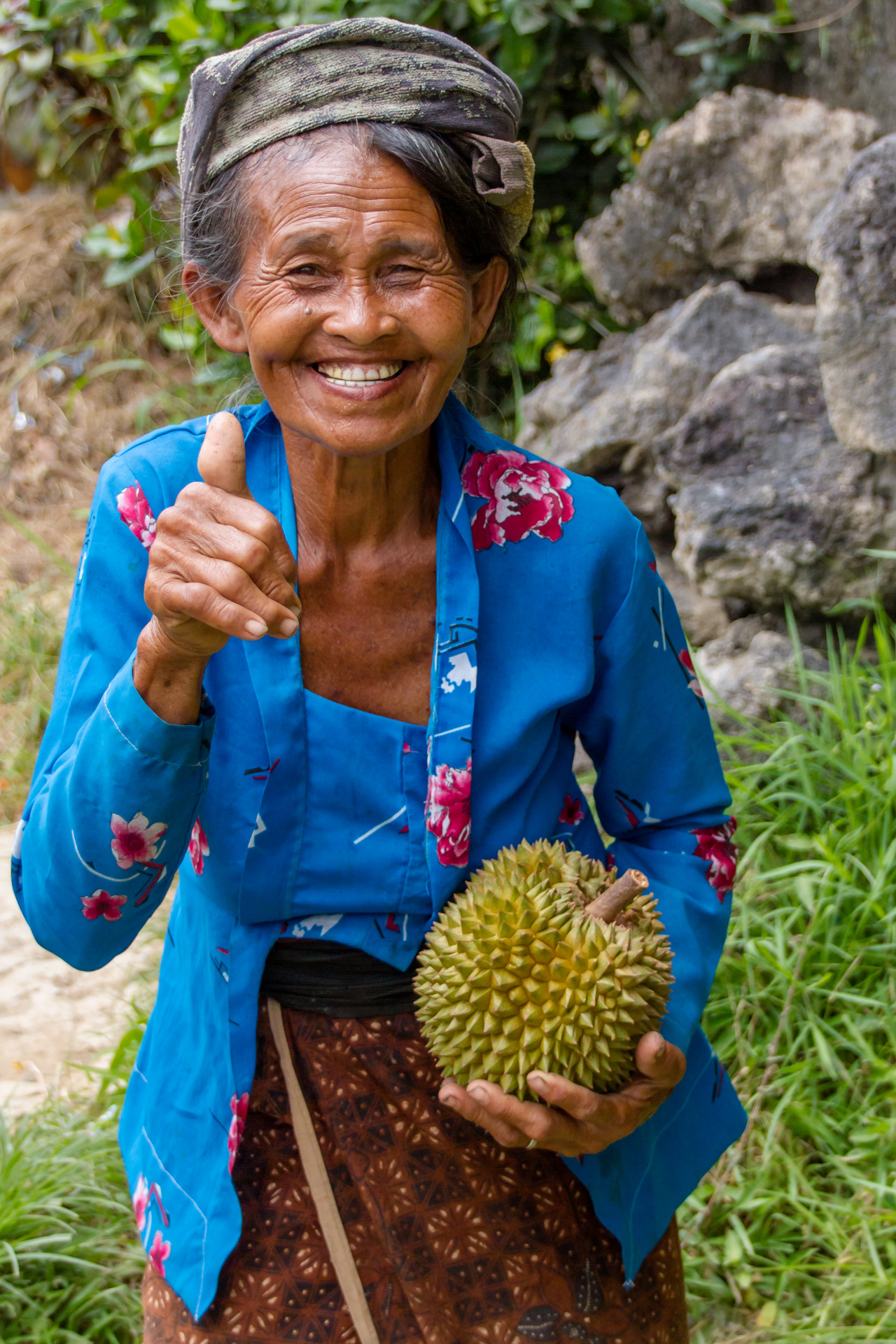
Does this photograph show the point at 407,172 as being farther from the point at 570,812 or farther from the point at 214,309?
the point at 570,812

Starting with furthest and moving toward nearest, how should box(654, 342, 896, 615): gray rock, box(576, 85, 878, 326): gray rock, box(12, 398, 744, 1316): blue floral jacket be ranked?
box(576, 85, 878, 326): gray rock → box(654, 342, 896, 615): gray rock → box(12, 398, 744, 1316): blue floral jacket

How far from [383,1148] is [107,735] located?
0.76 metres

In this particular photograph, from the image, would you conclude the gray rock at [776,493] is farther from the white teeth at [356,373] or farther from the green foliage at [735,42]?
the white teeth at [356,373]

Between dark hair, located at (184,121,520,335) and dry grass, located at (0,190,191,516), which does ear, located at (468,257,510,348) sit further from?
dry grass, located at (0,190,191,516)

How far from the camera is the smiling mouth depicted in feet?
5.33

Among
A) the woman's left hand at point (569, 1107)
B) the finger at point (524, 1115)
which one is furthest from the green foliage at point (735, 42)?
the finger at point (524, 1115)

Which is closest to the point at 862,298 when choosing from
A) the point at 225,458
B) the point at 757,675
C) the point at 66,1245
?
the point at 757,675

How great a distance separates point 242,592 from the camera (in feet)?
4.34

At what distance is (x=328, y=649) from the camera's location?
5.92ft

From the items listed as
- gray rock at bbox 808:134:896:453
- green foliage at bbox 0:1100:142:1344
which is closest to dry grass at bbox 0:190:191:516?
gray rock at bbox 808:134:896:453

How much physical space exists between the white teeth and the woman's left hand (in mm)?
921

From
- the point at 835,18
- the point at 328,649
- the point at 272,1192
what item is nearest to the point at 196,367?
the point at 835,18

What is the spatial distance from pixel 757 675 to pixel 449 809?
1.75 metres

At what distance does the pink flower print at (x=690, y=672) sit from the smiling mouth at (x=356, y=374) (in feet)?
2.23
